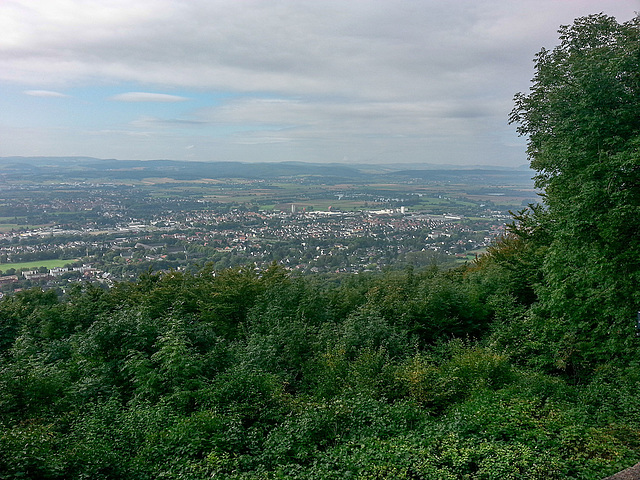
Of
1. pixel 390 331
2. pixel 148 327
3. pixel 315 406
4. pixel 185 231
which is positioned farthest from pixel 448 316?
pixel 185 231

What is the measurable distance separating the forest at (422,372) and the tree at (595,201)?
51mm

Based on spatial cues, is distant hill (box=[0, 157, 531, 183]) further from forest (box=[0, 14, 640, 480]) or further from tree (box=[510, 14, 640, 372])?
tree (box=[510, 14, 640, 372])

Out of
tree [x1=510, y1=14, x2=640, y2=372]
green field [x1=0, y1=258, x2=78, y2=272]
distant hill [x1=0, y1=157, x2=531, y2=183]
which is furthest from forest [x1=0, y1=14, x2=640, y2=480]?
distant hill [x1=0, y1=157, x2=531, y2=183]

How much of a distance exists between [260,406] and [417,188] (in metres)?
132

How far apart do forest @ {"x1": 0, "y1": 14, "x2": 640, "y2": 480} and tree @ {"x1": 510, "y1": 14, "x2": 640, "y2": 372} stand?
0.17 ft

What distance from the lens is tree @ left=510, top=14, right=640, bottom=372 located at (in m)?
9.38

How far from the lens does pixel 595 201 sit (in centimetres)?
970

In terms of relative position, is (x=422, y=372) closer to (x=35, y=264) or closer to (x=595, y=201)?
(x=595, y=201)

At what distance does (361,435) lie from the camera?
276 inches

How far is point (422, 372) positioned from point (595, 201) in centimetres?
589

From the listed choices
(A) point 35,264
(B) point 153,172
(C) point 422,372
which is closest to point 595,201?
(C) point 422,372

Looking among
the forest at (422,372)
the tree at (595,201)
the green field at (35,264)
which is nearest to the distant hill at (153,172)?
the green field at (35,264)

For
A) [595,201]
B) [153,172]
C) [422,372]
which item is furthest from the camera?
[153,172]

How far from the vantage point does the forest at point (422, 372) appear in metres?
6.05
